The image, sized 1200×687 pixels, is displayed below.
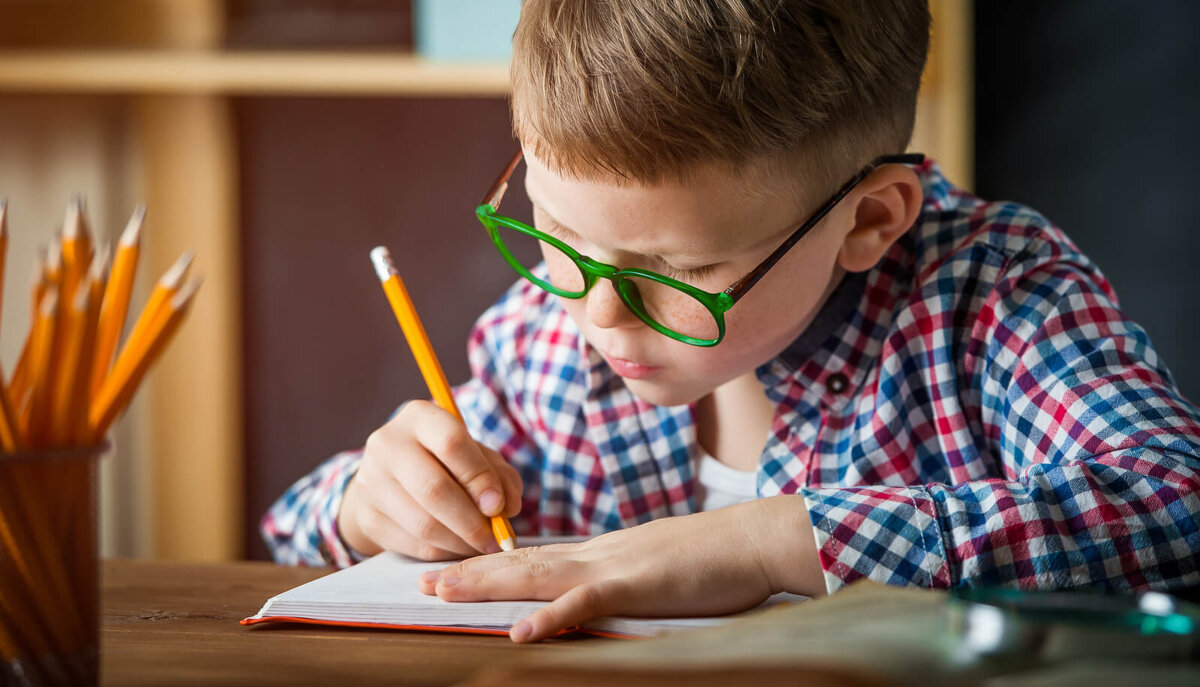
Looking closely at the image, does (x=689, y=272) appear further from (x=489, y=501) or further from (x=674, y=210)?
(x=489, y=501)

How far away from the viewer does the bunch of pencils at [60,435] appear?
1.25 ft

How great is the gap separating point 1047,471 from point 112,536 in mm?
1669

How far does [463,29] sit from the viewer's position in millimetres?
1713

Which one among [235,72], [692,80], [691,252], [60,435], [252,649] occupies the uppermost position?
[235,72]

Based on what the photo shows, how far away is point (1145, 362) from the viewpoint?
0.75 meters

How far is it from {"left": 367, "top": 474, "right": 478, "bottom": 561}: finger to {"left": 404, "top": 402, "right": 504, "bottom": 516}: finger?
30 mm

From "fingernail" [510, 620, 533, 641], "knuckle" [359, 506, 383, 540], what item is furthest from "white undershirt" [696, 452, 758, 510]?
"fingernail" [510, 620, 533, 641]

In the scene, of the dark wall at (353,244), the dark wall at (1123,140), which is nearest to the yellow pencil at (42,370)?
the dark wall at (353,244)

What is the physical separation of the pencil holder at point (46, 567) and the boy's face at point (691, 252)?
378 millimetres

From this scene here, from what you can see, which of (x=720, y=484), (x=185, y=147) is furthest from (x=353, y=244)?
(x=720, y=484)

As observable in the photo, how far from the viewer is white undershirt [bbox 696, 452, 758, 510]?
92 cm

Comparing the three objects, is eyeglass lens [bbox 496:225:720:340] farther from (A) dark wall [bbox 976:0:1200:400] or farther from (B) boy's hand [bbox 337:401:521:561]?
(A) dark wall [bbox 976:0:1200:400]

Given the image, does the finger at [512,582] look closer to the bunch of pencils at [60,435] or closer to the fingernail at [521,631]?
the fingernail at [521,631]

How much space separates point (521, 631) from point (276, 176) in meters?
1.42
